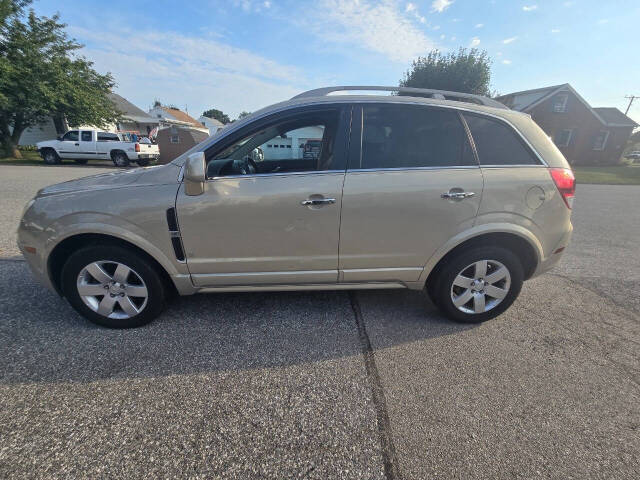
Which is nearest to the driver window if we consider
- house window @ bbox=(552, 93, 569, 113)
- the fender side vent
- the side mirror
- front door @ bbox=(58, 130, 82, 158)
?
the side mirror

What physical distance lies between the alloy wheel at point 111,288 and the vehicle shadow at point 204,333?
0.67ft

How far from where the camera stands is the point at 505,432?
5.47 ft

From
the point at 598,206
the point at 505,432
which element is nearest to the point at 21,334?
the point at 505,432

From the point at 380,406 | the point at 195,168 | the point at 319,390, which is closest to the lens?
the point at 380,406

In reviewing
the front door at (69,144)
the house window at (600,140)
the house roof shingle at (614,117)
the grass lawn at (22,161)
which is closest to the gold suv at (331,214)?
the front door at (69,144)

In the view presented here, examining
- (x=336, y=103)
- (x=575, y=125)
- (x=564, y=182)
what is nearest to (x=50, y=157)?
(x=336, y=103)

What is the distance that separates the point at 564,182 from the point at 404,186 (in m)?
1.41

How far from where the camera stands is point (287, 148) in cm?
319

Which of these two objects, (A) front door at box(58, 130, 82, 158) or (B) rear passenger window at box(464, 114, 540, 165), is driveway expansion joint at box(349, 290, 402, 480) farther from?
(A) front door at box(58, 130, 82, 158)

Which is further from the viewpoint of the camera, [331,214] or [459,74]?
[459,74]

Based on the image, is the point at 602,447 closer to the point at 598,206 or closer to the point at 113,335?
the point at 113,335

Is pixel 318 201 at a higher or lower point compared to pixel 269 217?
higher

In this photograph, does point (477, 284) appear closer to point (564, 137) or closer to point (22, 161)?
point (22, 161)

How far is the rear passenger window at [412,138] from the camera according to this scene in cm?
236
